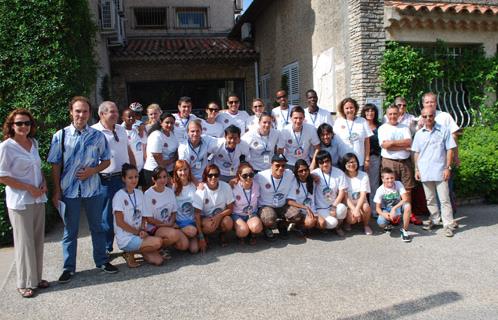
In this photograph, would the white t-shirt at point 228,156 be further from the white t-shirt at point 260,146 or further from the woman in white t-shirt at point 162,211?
the woman in white t-shirt at point 162,211

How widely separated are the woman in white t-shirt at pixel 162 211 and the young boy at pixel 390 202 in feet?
8.70

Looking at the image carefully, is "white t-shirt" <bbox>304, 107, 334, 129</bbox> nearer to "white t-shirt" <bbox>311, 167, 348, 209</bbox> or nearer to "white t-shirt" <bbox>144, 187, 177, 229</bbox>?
"white t-shirt" <bbox>311, 167, 348, 209</bbox>

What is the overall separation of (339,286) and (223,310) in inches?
45.6

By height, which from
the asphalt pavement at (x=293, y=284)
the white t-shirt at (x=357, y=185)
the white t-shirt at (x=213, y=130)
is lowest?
the asphalt pavement at (x=293, y=284)

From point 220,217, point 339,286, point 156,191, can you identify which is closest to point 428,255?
point 339,286

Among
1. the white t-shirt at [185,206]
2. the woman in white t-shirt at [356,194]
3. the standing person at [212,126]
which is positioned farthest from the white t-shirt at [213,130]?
the woman in white t-shirt at [356,194]

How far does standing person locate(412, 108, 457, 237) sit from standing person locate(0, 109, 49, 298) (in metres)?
4.64

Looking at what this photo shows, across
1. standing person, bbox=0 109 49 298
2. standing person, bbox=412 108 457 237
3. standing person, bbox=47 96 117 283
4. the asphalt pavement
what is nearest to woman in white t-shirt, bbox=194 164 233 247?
the asphalt pavement

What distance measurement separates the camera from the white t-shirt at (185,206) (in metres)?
5.09

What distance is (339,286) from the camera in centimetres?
393

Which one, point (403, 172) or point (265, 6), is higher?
point (265, 6)

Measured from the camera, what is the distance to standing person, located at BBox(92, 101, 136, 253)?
15.7 ft

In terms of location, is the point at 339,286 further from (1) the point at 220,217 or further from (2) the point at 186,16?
(2) the point at 186,16

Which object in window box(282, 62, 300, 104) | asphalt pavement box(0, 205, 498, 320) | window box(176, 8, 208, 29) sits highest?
window box(176, 8, 208, 29)
